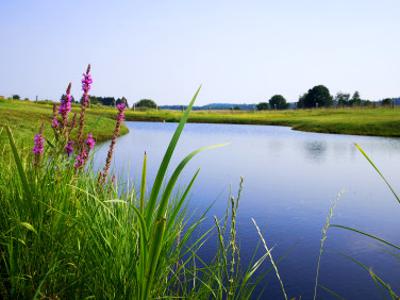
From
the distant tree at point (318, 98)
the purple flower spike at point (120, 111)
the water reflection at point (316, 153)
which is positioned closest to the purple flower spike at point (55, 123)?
the purple flower spike at point (120, 111)

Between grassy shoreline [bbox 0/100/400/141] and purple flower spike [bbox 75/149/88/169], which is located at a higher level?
purple flower spike [bbox 75/149/88/169]

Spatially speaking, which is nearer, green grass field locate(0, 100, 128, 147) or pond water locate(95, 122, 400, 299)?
green grass field locate(0, 100, 128, 147)

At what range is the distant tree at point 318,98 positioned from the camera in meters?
102

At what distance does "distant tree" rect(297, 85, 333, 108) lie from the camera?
102 metres

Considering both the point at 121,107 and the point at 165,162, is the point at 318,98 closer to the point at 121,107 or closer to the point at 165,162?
the point at 121,107

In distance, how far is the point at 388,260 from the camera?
7438 millimetres

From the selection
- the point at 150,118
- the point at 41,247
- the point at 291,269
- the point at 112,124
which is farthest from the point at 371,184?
the point at 150,118

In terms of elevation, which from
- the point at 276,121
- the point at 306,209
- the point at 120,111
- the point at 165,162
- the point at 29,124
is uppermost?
the point at 120,111

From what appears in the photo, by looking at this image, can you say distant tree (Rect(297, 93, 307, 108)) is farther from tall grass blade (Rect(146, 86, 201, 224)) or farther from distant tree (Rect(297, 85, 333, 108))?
tall grass blade (Rect(146, 86, 201, 224))

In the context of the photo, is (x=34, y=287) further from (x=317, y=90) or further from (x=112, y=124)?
(x=317, y=90)

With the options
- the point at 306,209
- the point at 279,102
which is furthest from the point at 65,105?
the point at 279,102

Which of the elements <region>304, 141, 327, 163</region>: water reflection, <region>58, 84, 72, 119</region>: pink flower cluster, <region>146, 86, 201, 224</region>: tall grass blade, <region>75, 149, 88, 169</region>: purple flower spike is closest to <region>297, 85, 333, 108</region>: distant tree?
<region>304, 141, 327, 163</region>: water reflection

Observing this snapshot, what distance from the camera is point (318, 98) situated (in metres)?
102

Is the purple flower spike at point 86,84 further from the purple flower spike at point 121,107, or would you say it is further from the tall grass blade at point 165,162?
the tall grass blade at point 165,162
